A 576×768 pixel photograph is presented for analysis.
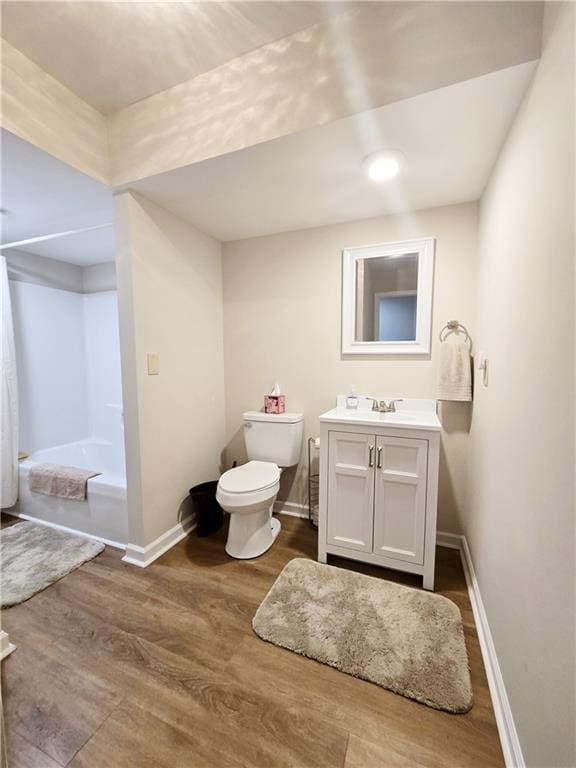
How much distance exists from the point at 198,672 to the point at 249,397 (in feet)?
5.41

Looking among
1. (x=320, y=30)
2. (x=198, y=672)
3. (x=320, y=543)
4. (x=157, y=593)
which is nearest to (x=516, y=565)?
(x=320, y=543)

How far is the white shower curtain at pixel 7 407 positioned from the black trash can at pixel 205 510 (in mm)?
1407

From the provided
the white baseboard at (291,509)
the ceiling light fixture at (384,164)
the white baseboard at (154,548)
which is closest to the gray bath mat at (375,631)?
the white baseboard at (291,509)

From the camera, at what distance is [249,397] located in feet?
8.16

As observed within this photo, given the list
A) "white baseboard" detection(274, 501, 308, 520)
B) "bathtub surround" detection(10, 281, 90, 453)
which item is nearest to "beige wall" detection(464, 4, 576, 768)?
"white baseboard" detection(274, 501, 308, 520)

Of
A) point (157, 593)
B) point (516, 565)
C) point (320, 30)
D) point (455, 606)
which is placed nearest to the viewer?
point (516, 565)

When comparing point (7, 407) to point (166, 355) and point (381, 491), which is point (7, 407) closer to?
point (166, 355)

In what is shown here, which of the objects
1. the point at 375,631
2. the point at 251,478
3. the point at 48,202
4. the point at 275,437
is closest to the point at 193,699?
the point at 375,631

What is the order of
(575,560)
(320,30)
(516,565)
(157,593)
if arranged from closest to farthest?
(575,560) → (516,565) → (320,30) → (157,593)

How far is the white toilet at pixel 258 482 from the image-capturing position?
5.86 feet

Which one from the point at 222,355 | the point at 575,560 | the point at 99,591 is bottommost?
the point at 99,591

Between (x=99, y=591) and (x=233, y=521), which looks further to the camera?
(x=233, y=521)

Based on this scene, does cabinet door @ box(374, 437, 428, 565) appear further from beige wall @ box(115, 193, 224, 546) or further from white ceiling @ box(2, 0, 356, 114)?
white ceiling @ box(2, 0, 356, 114)

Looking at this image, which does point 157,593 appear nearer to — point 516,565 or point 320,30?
point 516,565
